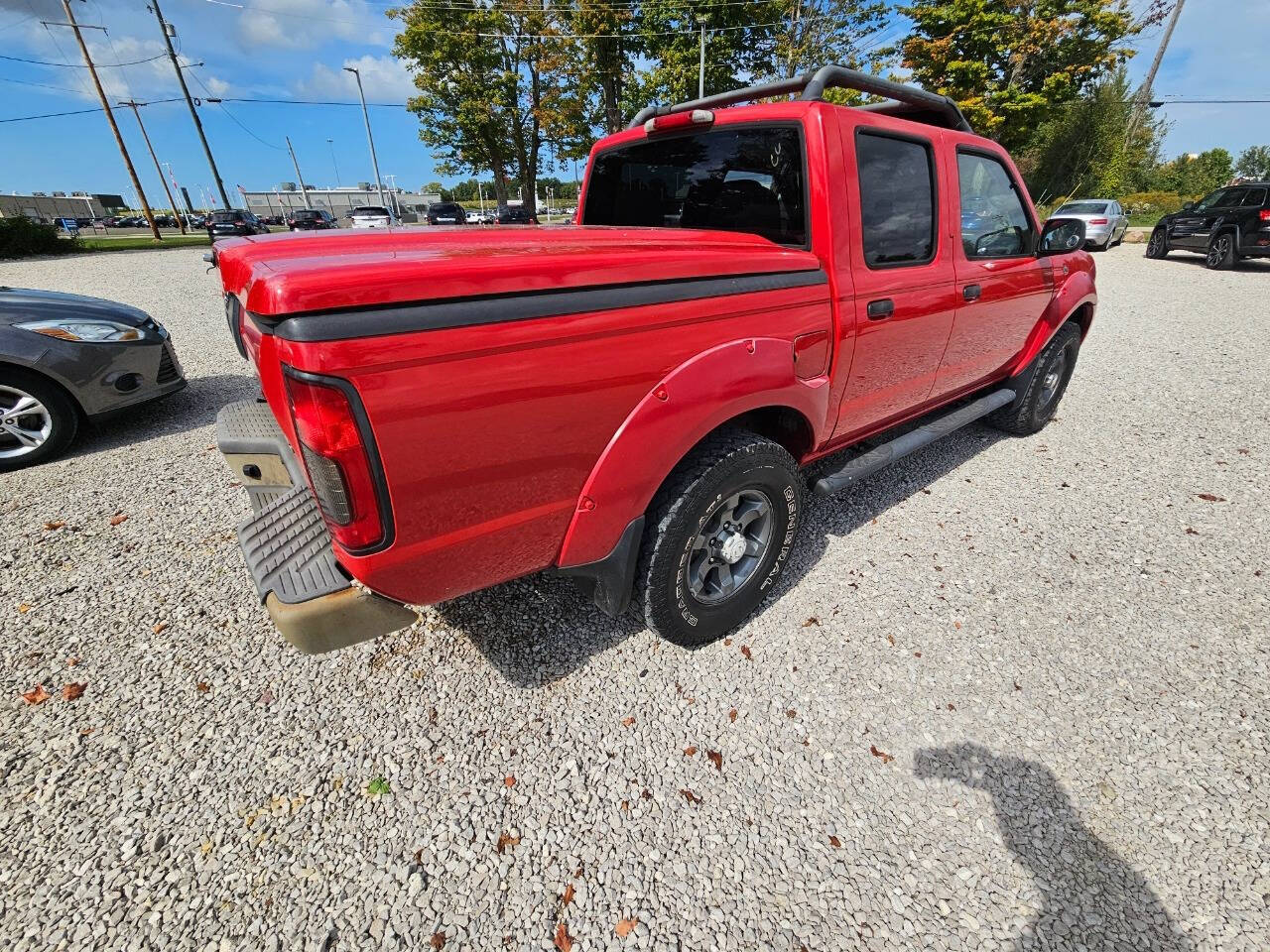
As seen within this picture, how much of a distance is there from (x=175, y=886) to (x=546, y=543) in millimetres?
Answer: 1414

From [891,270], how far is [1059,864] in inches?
88.2

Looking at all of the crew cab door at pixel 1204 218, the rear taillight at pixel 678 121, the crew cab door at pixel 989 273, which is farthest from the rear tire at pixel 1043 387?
the crew cab door at pixel 1204 218

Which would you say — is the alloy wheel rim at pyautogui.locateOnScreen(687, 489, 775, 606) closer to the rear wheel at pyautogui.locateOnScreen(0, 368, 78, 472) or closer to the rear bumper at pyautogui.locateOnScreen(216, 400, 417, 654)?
the rear bumper at pyautogui.locateOnScreen(216, 400, 417, 654)

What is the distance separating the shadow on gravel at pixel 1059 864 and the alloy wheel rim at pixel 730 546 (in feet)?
3.05

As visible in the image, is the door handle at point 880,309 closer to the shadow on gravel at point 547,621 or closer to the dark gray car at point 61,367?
the shadow on gravel at point 547,621

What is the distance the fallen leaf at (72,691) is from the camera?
2172mm

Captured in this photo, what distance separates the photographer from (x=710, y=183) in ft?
8.82

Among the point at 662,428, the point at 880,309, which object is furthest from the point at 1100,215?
the point at 662,428

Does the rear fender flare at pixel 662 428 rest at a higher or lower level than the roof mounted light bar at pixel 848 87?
lower

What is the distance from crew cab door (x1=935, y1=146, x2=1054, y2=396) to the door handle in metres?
0.67

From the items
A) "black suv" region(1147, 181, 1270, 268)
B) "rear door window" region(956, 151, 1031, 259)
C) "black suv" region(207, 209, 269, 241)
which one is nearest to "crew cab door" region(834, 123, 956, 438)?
"rear door window" region(956, 151, 1031, 259)

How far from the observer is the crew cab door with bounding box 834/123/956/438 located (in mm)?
2367

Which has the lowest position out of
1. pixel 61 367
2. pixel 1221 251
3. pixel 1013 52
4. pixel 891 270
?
pixel 1221 251

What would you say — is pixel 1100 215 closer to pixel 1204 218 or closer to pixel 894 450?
pixel 1204 218
